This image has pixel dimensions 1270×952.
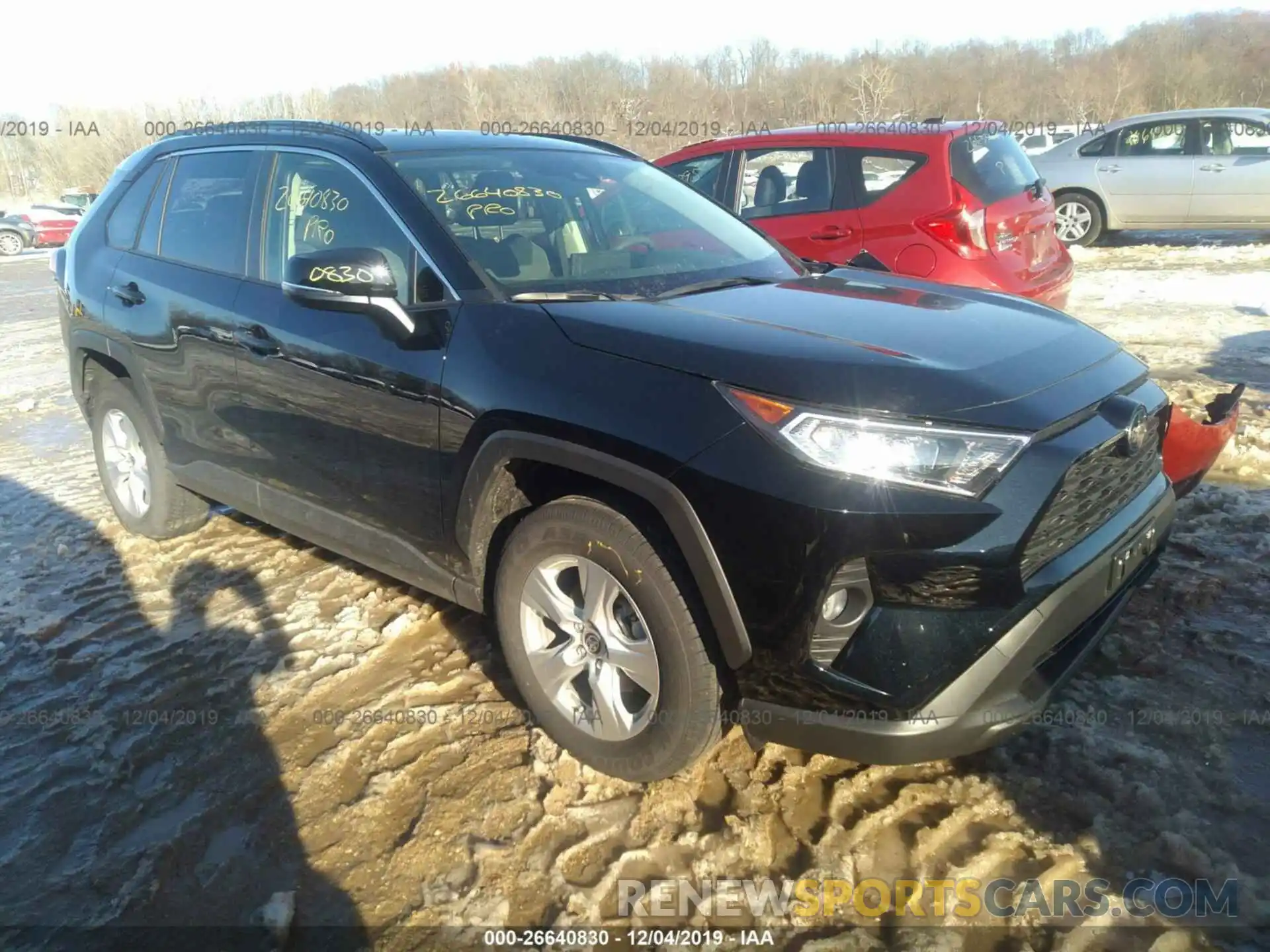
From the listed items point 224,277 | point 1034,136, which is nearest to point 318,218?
point 224,277

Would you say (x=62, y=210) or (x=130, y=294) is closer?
(x=130, y=294)

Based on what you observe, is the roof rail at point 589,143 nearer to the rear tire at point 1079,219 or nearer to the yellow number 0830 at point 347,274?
the yellow number 0830 at point 347,274

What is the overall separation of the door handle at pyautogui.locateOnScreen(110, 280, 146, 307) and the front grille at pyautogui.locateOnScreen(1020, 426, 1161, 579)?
12.2 ft

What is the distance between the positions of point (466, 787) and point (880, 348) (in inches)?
68.3

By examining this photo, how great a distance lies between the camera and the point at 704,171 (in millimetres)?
7242

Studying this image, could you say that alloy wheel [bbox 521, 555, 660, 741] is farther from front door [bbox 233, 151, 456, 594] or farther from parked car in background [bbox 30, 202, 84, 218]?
parked car in background [bbox 30, 202, 84, 218]

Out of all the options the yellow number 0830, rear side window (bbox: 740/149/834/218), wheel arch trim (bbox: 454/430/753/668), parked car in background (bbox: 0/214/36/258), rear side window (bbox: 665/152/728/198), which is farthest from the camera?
parked car in background (bbox: 0/214/36/258)

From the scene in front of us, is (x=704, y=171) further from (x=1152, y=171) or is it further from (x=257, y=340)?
(x=1152, y=171)

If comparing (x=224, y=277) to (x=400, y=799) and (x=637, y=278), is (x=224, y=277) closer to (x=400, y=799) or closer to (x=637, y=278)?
(x=637, y=278)

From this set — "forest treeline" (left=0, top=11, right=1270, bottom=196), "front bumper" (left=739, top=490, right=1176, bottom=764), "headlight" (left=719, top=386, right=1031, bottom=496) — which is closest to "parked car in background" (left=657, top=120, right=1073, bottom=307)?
"front bumper" (left=739, top=490, right=1176, bottom=764)

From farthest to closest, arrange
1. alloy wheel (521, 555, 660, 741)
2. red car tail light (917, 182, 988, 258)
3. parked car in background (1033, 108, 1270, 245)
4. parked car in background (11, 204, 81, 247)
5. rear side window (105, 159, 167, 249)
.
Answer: parked car in background (11, 204, 81, 247) → parked car in background (1033, 108, 1270, 245) → red car tail light (917, 182, 988, 258) → rear side window (105, 159, 167, 249) → alloy wheel (521, 555, 660, 741)

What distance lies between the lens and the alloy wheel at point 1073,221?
12.3m

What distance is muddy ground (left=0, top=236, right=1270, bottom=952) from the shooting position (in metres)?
2.37

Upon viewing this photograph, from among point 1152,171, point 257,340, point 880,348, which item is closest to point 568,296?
point 880,348
